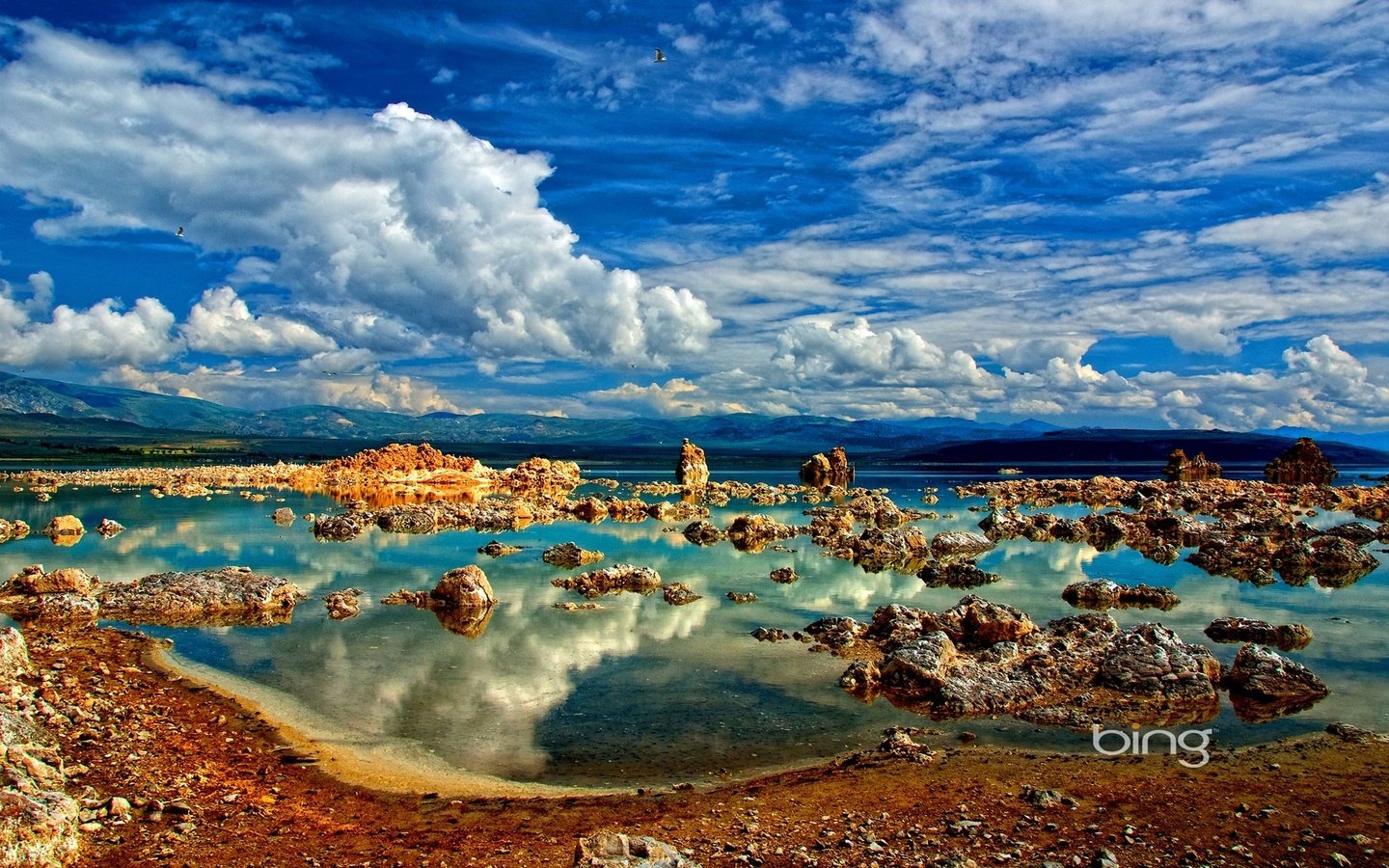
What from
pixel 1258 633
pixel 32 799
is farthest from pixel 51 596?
pixel 1258 633

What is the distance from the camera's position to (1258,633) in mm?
24078

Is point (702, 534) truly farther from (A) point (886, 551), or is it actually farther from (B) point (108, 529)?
(B) point (108, 529)

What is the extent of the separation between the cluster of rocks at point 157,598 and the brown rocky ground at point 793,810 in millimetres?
10994

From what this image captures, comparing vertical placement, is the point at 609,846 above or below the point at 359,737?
above

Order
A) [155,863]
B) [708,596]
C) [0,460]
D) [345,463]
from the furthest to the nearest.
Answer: [0,460] < [345,463] < [708,596] < [155,863]

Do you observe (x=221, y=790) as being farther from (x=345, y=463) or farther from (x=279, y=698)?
(x=345, y=463)

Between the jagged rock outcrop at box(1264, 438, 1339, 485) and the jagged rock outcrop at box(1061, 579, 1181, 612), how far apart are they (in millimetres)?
99935

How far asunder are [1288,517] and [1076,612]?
32.9 m

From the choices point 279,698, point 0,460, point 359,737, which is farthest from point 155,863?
point 0,460

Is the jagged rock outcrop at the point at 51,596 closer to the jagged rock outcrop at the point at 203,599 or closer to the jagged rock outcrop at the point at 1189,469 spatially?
the jagged rock outcrop at the point at 203,599

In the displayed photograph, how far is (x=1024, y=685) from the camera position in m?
17.8

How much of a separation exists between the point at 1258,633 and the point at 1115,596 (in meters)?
5.87

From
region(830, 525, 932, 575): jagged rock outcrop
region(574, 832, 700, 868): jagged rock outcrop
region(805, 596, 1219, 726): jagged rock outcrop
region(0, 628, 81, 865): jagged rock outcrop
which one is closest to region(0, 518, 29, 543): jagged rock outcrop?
region(0, 628, 81, 865): jagged rock outcrop

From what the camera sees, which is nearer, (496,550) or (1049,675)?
(1049,675)
